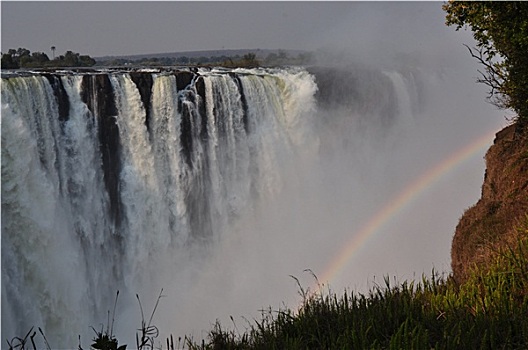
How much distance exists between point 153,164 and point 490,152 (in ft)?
25.9

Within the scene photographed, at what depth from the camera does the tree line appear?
2067 cm

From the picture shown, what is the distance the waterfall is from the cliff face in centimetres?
760

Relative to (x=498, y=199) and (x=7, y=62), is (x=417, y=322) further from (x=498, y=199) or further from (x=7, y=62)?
(x=7, y=62)

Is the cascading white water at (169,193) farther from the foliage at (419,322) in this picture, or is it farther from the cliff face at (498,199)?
the foliage at (419,322)

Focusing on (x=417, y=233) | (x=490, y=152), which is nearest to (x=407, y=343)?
(x=490, y=152)

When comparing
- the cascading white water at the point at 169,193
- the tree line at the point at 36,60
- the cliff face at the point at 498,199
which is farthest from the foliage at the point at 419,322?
the tree line at the point at 36,60

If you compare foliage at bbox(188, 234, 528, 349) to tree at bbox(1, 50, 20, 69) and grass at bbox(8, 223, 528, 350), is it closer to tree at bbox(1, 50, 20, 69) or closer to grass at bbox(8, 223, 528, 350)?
grass at bbox(8, 223, 528, 350)

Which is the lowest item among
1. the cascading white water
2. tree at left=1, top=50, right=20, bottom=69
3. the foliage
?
the foliage

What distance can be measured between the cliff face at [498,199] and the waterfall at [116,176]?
7.60 m

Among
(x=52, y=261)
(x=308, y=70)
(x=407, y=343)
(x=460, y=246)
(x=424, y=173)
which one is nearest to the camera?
(x=407, y=343)

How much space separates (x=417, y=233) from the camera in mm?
19781

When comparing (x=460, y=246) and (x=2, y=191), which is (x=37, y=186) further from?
(x=460, y=246)

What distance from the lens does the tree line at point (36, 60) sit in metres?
20.7

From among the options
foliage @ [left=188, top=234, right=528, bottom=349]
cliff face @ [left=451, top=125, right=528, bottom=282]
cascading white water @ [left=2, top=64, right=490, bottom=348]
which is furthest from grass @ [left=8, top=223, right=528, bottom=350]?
cascading white water @ [left=2, top=64, right=490, bottom=348]
